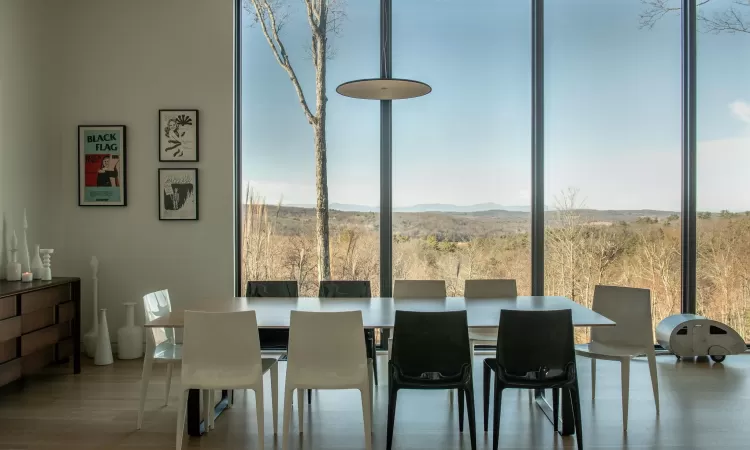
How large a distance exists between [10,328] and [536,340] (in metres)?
3.68

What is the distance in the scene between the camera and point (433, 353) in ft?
10.9

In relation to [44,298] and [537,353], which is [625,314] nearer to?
[537,353]

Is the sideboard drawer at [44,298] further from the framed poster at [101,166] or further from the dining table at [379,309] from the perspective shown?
the dining table at [379,309]

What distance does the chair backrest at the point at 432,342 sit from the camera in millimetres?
3289

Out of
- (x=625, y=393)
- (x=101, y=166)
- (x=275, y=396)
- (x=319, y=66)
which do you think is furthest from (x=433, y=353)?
(x=101, y=166)

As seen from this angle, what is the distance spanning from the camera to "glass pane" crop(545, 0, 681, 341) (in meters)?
5.85

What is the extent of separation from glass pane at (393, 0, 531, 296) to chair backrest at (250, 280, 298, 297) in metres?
A: 1.37

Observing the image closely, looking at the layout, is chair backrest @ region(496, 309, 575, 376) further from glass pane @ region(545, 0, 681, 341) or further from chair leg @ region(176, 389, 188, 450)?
glass pane @ region(545, 0, 681, 341)

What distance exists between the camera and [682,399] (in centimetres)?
436

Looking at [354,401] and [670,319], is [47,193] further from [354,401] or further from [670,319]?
[670,319]

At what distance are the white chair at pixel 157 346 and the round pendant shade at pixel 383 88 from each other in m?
1.95

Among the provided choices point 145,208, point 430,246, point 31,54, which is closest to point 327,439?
point 430,246

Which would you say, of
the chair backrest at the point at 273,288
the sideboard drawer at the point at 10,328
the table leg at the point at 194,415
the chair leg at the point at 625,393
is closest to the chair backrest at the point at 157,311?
the table leg at the point at 194,415

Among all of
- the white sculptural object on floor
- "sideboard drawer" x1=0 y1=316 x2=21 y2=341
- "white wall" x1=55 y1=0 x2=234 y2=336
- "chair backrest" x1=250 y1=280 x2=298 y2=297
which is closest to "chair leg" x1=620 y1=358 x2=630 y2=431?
"chair backrest" x1=250 y1=280 x2=298 y2=297
